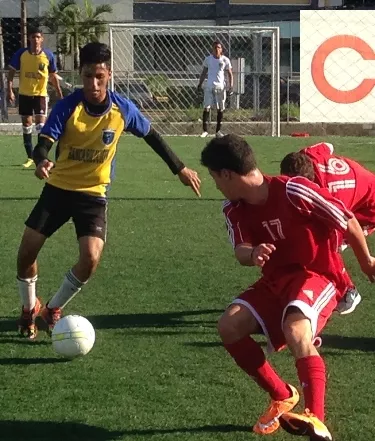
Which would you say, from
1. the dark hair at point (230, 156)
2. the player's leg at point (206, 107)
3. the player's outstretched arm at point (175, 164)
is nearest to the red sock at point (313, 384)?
the dark hair at point (230, 156)

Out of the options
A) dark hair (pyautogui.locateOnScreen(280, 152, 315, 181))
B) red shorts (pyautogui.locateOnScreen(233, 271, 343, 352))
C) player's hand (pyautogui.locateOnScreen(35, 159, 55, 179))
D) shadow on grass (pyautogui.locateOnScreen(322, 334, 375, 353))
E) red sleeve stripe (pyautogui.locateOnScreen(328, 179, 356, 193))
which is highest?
dark hair (pyautogui.locateOnScreen(280, 152, 315, 181))

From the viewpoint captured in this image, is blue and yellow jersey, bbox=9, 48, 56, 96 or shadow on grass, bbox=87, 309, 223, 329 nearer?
shadow on grass, bbox=87, 309, 223, 329

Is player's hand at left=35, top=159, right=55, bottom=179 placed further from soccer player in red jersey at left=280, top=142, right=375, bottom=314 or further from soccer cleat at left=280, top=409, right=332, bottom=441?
soccer cleat at left=280, top=409, right=332, bottom=441

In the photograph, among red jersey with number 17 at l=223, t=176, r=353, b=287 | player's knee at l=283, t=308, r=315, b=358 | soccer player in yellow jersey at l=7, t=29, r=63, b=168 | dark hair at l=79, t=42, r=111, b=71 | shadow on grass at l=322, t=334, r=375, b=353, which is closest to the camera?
player's knee at l=283, t=308, r=315, b=358

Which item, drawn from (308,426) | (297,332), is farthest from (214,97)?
(308,426)

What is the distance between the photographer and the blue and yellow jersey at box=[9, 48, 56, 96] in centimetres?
1436

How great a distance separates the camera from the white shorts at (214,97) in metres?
20.1

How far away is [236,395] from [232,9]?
1416 inches

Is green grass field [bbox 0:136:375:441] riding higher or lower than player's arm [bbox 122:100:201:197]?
lower

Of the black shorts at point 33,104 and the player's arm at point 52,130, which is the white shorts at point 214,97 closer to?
the black shorts at point 33,104

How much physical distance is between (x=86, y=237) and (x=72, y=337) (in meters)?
0.71

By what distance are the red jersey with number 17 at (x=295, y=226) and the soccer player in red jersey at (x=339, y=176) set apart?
2.19 feet

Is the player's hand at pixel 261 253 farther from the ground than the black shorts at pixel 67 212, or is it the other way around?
the player's hand at pixel 261 253

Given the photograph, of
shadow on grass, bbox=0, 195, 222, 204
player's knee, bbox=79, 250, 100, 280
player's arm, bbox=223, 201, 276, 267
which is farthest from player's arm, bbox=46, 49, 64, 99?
player's arm, bbox=223, 201, 276, 267
